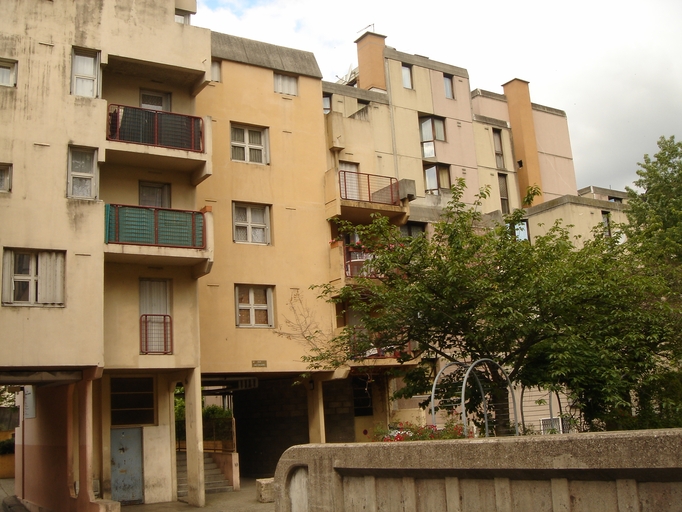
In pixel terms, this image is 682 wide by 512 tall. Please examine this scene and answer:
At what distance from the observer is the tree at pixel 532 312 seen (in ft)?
59.6

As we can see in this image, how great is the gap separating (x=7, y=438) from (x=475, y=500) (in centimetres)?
4019

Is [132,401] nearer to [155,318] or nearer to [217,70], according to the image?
[155,318]

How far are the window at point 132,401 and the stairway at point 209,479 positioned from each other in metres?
2.37

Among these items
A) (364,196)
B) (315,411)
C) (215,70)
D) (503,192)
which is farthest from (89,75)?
(503,192)

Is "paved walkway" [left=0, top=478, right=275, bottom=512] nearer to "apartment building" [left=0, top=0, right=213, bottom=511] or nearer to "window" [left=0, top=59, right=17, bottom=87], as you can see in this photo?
"apartment building" [left=0, top=0, right=213, bottom=511]

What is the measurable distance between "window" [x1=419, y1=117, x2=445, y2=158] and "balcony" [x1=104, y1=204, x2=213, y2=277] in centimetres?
1323

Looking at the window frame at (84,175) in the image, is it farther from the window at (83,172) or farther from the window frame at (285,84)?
the window frame at (285,84)

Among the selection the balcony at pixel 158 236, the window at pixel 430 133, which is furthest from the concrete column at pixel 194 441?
the window at pixel 430 133

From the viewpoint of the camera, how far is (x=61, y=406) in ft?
73.1

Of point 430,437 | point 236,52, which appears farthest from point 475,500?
point 236,52

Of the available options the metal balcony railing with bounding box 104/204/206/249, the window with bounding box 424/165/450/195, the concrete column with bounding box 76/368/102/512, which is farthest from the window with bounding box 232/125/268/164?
the concrete column with bounding box 76/368/102/512

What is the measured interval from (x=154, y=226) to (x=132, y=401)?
5.59 meters

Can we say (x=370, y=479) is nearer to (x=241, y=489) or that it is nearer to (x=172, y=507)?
(x=172, y=507)

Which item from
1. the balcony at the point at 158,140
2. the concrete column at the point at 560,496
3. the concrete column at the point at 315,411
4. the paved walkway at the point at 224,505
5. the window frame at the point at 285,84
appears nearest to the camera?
the concrete column at the point at 560,496
